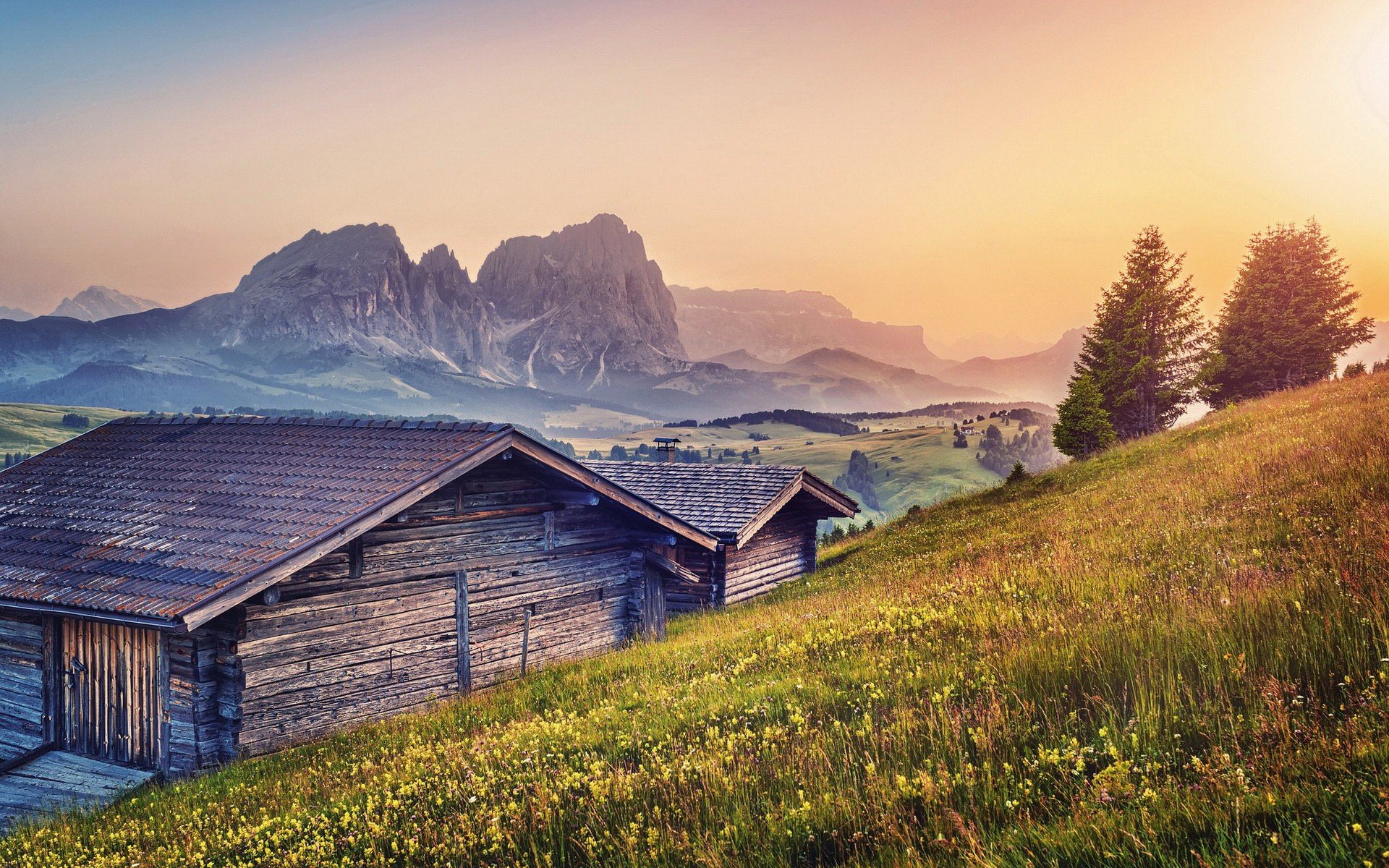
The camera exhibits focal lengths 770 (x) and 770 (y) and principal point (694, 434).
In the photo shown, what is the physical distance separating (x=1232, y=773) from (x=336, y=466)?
1411 centimetres

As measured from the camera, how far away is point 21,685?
13.0 meters

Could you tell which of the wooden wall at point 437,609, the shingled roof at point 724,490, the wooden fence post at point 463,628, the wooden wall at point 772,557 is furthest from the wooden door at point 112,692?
the wooden wall at point 772,557

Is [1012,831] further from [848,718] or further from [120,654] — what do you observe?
[120,654]

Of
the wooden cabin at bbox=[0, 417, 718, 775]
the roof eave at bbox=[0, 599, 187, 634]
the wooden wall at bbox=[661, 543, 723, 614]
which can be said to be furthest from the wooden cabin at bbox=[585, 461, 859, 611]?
the roof eave at bbox=[0, 599, 187, 634]

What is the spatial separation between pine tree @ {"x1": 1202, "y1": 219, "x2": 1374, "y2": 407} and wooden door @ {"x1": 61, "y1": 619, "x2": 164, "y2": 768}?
48.3m

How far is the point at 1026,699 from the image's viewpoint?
5.21 m

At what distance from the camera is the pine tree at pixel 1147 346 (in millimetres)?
43625

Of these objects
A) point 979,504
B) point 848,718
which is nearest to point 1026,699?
point 848,718

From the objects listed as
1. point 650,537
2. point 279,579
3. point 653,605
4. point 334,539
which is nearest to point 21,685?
point 279,579

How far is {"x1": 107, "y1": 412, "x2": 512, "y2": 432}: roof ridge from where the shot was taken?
49.2 feet

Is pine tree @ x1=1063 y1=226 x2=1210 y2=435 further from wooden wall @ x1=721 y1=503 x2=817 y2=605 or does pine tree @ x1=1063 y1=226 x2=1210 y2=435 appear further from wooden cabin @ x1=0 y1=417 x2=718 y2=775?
wooden cabin @ x1=0 y1=417 x2=718 y2=775

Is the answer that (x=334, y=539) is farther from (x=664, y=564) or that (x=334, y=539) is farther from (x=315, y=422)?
(x=664, y=564)

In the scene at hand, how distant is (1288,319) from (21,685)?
2127 inches

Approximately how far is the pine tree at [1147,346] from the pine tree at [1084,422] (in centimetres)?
255
